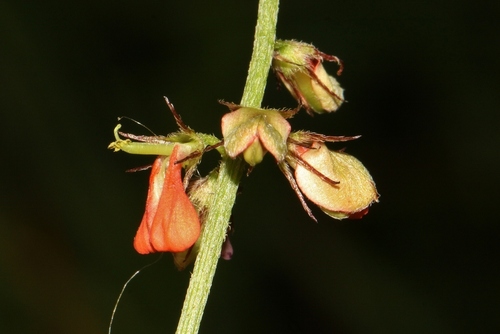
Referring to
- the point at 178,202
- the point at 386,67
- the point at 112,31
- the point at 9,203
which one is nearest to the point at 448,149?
the point at 386,67

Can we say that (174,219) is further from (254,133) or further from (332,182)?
(332,182)

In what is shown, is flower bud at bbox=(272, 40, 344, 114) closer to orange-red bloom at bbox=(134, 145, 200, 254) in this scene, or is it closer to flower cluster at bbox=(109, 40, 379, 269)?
flower cluster at bbox=(109, 40, 379, 269)

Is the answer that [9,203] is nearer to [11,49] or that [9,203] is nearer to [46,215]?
[46,215]

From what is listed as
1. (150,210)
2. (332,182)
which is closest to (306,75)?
(332,182)

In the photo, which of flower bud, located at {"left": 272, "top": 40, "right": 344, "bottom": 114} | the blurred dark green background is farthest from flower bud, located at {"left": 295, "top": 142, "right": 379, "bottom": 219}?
the blurred dark green background

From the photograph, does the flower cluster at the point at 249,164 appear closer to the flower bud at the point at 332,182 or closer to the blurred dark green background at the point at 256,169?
the flower bud at the point at 332,182
